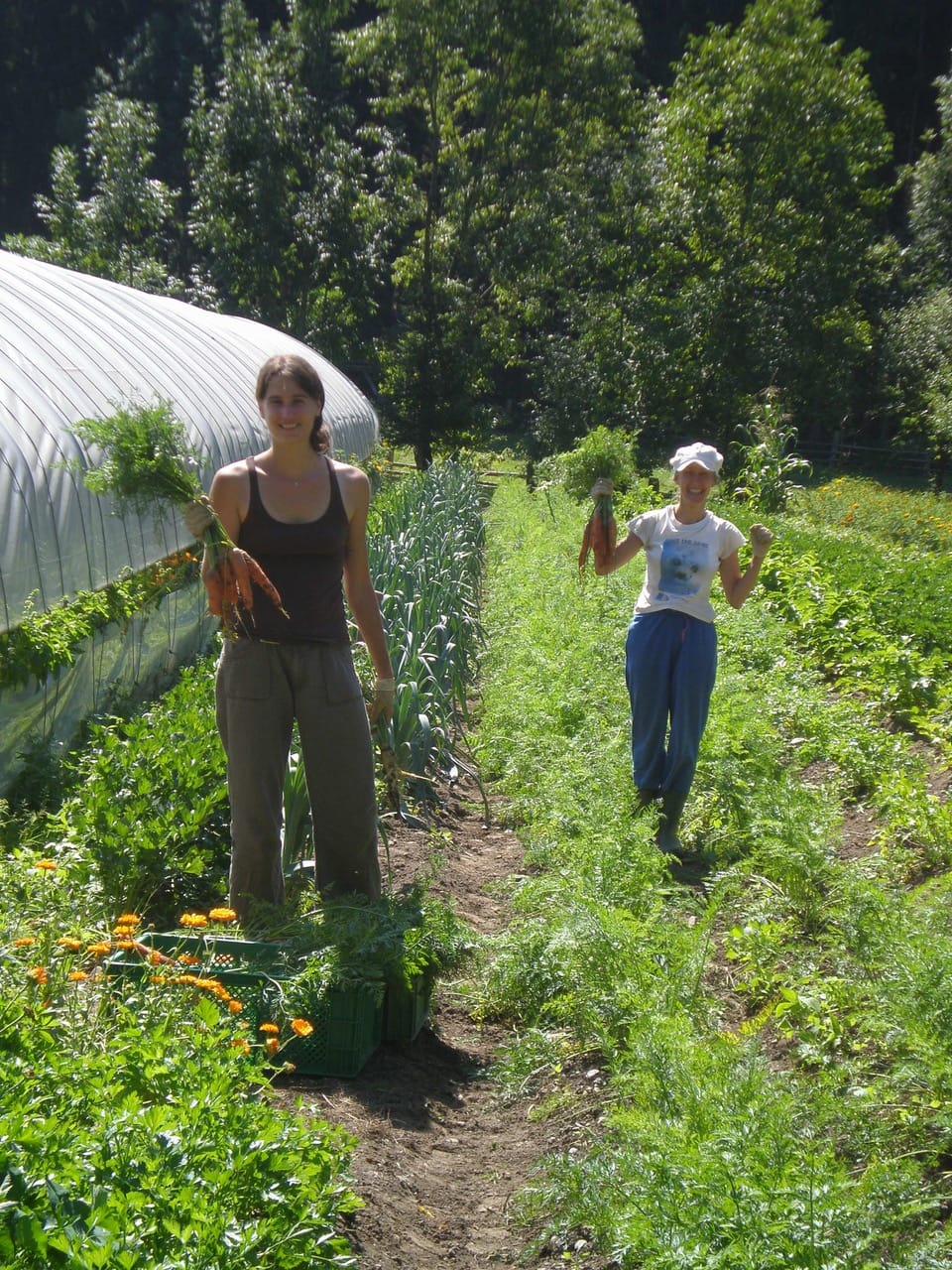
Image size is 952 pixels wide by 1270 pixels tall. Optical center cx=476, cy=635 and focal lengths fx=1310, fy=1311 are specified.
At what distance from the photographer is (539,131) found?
30.3 metres

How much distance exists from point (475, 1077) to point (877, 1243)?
1.52 metres

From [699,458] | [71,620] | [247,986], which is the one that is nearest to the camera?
[247,986]

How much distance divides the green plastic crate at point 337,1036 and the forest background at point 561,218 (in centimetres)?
2258

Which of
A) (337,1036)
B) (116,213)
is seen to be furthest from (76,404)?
(116,213)

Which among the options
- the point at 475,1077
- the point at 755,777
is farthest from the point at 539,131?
the point at 475,1077

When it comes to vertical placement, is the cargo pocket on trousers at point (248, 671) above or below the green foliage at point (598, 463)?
below

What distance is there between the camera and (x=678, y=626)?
531cm

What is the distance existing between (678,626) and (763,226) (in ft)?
73.1

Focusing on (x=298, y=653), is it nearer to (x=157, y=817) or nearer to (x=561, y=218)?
(x=157, y=817)

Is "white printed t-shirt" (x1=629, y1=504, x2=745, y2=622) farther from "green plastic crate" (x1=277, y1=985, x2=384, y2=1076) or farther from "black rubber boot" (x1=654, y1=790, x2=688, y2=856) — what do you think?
"green plastic crate" (x1=277, y1=985, x2=384, y2=1076)

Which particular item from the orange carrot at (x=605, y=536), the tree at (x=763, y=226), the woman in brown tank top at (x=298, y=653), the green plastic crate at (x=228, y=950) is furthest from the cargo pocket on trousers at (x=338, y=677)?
the tree at (x=763, y=226)

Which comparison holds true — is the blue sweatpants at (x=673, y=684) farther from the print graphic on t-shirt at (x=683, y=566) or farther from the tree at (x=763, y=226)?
the tree at (x=763, y=226)

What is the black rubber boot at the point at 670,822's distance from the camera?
5387 millimetres

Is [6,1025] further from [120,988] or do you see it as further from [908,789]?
[908,789]
